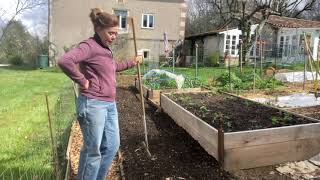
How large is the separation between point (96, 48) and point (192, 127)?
262 cm

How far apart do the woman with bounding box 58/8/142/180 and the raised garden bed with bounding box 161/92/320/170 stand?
146cm

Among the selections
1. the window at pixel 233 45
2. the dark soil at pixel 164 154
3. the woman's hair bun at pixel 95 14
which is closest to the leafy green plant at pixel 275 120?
the dark soil at pixel 164 154

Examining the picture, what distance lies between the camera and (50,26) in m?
25.4

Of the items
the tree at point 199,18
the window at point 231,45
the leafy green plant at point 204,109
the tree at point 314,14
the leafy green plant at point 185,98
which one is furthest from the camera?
the tree at point 314,14

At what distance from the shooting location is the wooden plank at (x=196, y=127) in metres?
4.59

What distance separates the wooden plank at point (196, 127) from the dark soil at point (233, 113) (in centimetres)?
21

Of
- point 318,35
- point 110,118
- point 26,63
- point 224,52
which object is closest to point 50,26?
point 26,63

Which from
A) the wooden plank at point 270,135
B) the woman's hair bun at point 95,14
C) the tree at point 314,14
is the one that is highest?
the tree at point 314,14

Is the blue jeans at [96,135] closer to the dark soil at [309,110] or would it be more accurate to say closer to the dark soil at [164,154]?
the dark soil at [164,154]

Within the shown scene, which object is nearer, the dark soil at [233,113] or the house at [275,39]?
the dark soil at [233,113]

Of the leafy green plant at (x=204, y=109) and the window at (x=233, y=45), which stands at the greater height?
the window at (x=233, y=45)

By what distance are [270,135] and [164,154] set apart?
1340 mm

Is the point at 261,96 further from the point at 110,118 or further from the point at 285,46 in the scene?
the point at 285,46

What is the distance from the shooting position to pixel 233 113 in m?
6.20
